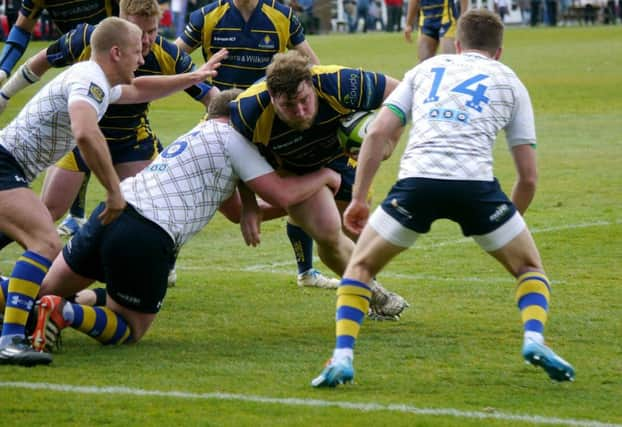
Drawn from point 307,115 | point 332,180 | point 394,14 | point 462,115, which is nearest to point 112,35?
point 307,115

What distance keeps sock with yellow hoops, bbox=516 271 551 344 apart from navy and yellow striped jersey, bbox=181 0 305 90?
457cm

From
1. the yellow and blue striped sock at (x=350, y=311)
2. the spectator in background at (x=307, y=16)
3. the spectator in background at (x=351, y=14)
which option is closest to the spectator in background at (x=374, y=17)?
the spectator in background at (x=351, y=14)

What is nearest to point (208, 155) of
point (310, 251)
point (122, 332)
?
point (122, 332)

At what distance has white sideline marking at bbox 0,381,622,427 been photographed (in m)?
5.51

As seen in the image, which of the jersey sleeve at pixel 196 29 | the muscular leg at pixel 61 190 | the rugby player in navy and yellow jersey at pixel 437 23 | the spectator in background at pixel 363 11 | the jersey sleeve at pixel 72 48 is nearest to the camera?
the jersey sleeve at pixel 72 48

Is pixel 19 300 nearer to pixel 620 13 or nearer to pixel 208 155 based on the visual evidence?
pixel 208 155

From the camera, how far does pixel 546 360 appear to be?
5.99 m

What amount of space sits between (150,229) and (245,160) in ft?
2.28

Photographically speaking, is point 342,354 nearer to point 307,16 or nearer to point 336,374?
point 336,374

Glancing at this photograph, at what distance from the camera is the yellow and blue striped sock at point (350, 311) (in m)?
6.17

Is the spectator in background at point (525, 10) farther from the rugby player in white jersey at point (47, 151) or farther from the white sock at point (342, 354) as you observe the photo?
the white sock at point (342, 354)

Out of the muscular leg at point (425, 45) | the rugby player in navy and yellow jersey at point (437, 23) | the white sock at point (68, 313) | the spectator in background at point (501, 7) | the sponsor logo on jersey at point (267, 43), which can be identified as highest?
the sponsor logo on jersey at point (267, 43)

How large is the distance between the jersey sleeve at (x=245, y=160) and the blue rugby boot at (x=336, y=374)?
153 cm

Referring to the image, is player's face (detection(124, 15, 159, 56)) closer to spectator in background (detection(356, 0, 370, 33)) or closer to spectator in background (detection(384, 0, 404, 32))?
spectator in background (detection(384, 0, 404, 32))
